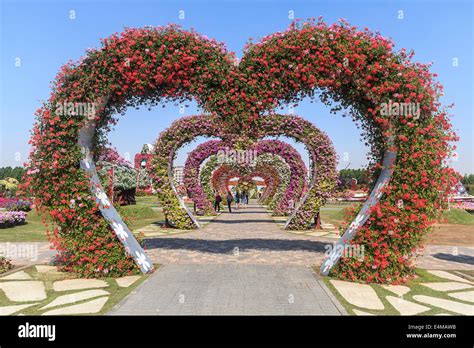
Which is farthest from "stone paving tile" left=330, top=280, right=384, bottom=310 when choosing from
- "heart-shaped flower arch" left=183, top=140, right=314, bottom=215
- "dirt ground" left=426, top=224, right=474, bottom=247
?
"heart-shaped flower arch" left=183, top=140, right=314, bottom=215

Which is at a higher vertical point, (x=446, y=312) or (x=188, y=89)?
(x=188, y=89)

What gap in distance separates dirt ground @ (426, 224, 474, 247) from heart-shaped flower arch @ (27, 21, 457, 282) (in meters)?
4.52

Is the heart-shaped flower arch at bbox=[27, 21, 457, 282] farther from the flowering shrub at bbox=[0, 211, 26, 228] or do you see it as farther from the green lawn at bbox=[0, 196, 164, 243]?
the flowering shrub at bbox=[0, 211, 26, 228]

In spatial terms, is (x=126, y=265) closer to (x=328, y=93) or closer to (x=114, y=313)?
(x=114, y=313)

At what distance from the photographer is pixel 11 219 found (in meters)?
16.1

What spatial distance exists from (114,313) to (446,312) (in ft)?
15.5

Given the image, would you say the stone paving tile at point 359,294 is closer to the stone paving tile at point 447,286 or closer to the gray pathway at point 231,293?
the gray pathway at point 231,293

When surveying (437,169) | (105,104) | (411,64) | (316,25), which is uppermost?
(316,25)

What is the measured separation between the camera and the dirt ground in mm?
12400

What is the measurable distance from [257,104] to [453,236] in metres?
11.0

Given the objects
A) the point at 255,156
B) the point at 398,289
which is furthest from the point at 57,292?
the point at 255,156

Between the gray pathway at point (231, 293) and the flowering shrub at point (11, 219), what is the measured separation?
1148 cm

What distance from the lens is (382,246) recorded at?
6961mm

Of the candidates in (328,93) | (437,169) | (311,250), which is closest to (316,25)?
(328,93)
